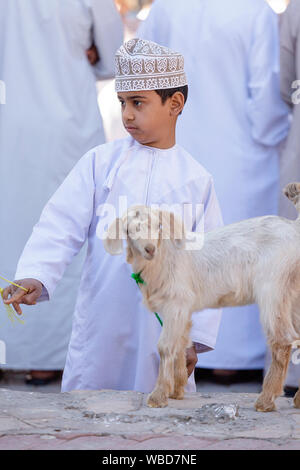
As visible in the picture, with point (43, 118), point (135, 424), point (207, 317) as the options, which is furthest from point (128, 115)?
point (43, 118)

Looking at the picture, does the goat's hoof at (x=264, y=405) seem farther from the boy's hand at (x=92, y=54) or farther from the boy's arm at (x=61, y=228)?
the boy's hand at (x=92, y=54)

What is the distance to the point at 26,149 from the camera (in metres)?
4.90

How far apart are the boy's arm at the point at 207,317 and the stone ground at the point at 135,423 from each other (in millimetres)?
241

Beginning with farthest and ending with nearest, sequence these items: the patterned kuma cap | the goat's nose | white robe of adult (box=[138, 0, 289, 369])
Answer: white robe of adult (box=[138, 0, 289, 369]), the patterned kuma cap, the goat's nose

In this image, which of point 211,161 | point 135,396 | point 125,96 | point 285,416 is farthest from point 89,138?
point 285,416

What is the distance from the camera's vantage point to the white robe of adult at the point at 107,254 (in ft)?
10.2

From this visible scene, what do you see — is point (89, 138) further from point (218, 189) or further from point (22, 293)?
point (22, 293)

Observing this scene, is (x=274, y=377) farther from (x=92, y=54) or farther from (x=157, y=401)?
(x=92, y=54)

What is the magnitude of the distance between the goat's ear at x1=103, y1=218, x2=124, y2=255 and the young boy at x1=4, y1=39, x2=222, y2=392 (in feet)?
1.41

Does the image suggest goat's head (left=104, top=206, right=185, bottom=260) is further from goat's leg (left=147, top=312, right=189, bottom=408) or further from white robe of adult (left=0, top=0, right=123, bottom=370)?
white robe of adult (left=0, top=0, right=123, bottom=370)

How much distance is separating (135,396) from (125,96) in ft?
3.38

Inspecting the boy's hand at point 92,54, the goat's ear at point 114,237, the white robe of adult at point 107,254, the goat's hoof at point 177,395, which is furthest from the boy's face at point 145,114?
the boy's hand at point 92,54

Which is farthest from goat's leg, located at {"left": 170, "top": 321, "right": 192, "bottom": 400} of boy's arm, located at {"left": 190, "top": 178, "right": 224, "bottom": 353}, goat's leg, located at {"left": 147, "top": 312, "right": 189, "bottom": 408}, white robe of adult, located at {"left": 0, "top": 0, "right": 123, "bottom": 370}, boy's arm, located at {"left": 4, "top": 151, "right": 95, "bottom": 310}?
white robe of adult, located at {"left": 0, "top": 0, "right": 123, "bottom": 370}

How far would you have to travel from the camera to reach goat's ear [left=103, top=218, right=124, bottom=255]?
2562 mm
